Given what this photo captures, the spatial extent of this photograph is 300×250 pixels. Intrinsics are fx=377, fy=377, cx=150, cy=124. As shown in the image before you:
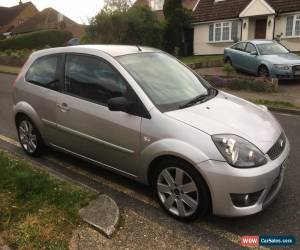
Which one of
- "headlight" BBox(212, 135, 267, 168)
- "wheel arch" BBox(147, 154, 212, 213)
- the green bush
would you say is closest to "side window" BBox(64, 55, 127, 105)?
"wheel arch" BBox(147, 154, 212, 213)

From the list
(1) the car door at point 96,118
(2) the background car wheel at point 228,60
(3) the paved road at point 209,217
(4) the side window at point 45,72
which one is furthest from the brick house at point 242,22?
(1) the car door at point 96,118

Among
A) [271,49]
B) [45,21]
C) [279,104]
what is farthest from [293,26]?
[45,21]

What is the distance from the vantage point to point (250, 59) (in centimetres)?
1519

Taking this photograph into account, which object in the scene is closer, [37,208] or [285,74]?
[37,208]

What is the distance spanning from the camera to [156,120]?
160 inches

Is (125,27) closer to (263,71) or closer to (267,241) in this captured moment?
(263,71)

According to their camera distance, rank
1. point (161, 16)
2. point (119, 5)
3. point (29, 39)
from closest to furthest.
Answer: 1. point (119, 5)
2. point (161, 16)
3. point (29, 39)

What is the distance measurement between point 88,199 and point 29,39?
128ft

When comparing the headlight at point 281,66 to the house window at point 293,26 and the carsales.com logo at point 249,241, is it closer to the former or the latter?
the carsales.com logo at point 249,241

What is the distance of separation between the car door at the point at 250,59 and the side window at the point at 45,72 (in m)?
10.8

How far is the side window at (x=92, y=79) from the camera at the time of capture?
4.54m

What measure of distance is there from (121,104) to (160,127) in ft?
1.72

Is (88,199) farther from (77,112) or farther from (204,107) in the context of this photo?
(204,107)

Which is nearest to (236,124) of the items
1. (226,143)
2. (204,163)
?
(226,143)
